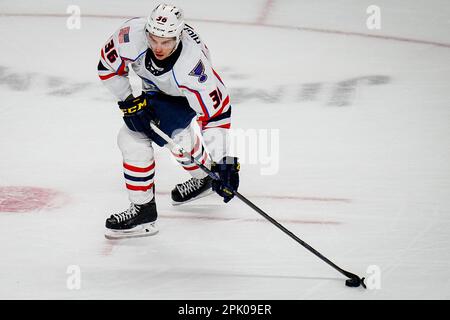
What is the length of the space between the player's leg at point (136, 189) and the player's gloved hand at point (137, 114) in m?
0.05

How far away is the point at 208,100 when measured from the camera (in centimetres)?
390

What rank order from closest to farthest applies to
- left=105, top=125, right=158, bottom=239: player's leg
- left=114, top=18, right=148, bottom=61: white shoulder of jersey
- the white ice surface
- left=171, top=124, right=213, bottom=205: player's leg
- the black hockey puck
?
1. the black hockey puck
2. the white ice surface
3. left=114, top=18, right=148, bottom=61: white shoulder of jersey
4. left=105, top=125, right=158, bottom=239: player's leg
5. left=171, top=124, right=213, bottom=205: player's leg

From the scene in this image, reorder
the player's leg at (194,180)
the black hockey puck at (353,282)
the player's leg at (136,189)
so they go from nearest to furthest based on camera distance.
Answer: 1. the black hockey puck at (353,282)
2. the player's leg at (136,189)
3. the player's leg at (194,180)

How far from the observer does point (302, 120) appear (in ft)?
18.0

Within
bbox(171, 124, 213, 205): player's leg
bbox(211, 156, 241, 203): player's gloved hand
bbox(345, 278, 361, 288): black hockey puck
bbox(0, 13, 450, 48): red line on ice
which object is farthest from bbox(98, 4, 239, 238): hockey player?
bbox(0, 13, 450, 48): red line on ice

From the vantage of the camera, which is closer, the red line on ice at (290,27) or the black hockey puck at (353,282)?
the black hockey puck at (353,282)

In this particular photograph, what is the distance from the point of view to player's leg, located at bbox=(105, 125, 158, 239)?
4062 mm

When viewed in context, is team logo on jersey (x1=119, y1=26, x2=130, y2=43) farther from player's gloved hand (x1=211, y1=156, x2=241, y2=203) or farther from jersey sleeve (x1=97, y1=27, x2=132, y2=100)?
player's gloved hand (x1=211, y1=156, x2=241, y2=203)

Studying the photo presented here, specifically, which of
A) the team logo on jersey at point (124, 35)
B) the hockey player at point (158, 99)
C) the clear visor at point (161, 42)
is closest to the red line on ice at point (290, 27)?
the hockey player at point (158, 99)

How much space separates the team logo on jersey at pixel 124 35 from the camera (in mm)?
3943

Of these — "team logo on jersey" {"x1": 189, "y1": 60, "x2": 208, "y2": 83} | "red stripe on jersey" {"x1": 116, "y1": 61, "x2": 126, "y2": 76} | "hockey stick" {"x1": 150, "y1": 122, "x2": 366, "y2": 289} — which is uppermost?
"red stripe on jersey" {"x1": 116, "y1": 61, "x2": 126, "y2": 76}

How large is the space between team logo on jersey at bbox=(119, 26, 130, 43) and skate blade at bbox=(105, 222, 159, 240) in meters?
0.79

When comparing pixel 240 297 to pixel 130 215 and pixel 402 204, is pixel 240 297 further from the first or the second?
pixel 402 204

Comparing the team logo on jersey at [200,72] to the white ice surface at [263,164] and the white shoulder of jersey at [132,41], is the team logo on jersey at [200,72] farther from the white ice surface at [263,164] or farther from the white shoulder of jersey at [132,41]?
the white ice surface at [263,164]
